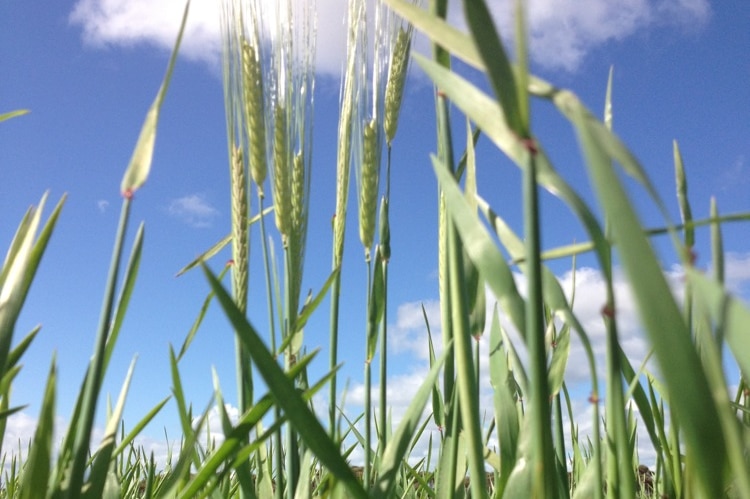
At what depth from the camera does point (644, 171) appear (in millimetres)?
339

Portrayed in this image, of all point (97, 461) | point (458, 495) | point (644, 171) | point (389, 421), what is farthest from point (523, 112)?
point (389, 421)

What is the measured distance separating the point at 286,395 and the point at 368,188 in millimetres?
599

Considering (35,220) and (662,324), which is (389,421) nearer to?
(35,220)

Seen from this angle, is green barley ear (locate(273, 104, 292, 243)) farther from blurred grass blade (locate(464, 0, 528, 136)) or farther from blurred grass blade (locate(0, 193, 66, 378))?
blurred grass blade (locate(464, 0, 528, 136))

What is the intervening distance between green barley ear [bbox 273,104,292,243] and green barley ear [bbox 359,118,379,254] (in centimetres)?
11

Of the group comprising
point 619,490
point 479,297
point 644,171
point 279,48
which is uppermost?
point 279,48

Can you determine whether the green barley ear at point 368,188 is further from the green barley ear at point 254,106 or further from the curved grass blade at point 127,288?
the curved grass blade at point 127,288

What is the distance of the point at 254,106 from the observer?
925 millimetres

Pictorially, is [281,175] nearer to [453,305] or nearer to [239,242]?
[239,242]

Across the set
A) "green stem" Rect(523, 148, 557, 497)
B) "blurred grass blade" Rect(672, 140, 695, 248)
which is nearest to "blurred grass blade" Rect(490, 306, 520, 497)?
"blurred grass blade" Rect(672, 140, 695, 248)

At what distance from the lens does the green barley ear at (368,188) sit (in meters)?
1.01

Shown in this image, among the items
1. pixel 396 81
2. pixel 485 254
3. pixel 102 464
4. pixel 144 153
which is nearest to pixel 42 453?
pixel 102 464

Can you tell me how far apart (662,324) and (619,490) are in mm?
332

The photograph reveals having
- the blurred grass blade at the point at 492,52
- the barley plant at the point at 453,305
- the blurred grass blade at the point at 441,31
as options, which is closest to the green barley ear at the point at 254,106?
the barley plant at the point at 453,305
